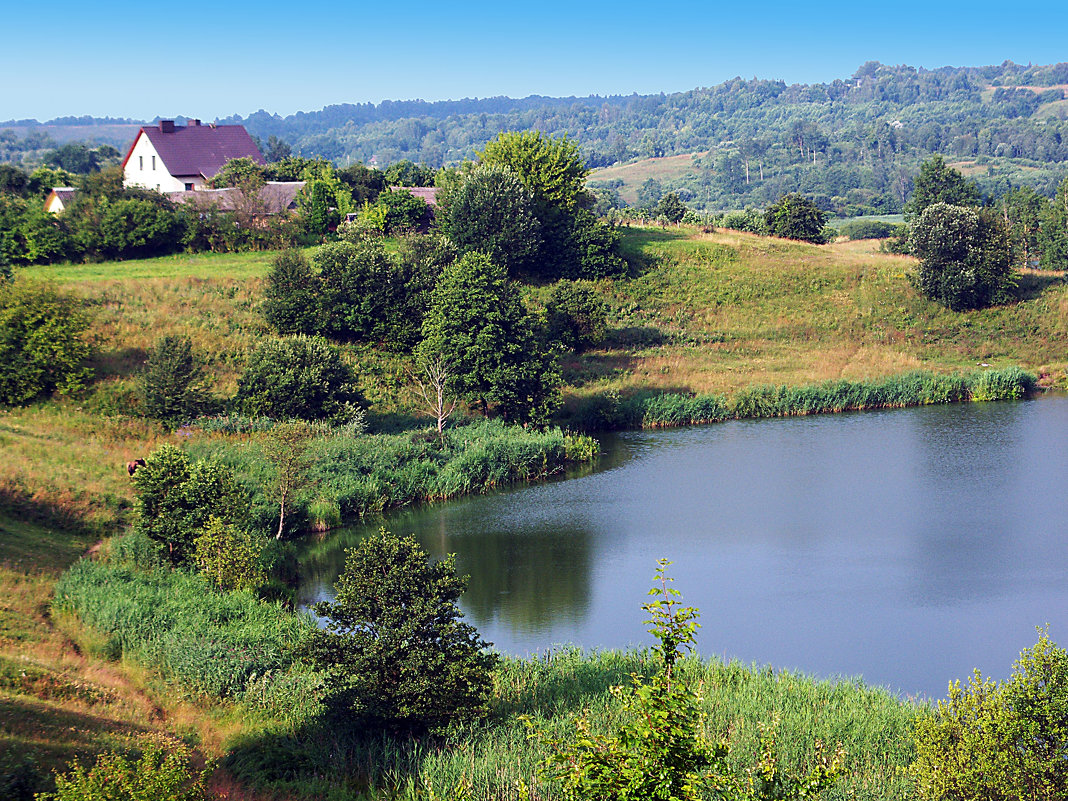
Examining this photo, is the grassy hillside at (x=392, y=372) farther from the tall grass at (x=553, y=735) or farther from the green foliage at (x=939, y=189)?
the green foliage at (x=939, y=189)

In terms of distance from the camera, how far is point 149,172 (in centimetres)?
6888

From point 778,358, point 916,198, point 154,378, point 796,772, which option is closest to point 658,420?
point 778,358

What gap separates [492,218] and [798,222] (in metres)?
25.1

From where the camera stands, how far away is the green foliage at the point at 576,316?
145 feet

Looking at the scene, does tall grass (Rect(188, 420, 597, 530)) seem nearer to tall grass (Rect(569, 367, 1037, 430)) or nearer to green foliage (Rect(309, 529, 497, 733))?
tall grass (Rect(569, 367, 1037, 430))

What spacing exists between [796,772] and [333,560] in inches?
590

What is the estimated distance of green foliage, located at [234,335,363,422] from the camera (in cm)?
3178

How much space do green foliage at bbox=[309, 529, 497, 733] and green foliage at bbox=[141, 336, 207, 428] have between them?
19036 millimetres

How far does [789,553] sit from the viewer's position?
82.0 feet

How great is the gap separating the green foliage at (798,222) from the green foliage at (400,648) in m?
54.8

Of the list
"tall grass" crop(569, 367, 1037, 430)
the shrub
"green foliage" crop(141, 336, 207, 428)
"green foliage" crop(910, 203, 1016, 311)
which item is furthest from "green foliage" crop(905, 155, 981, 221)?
"green foliage" crop(141, 336, 207, 428)

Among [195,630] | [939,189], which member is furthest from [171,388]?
[939,189]

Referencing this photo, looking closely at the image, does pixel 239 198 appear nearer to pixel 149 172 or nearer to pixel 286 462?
pixel 149 172

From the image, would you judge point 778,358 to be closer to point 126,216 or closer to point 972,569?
point 972,569
